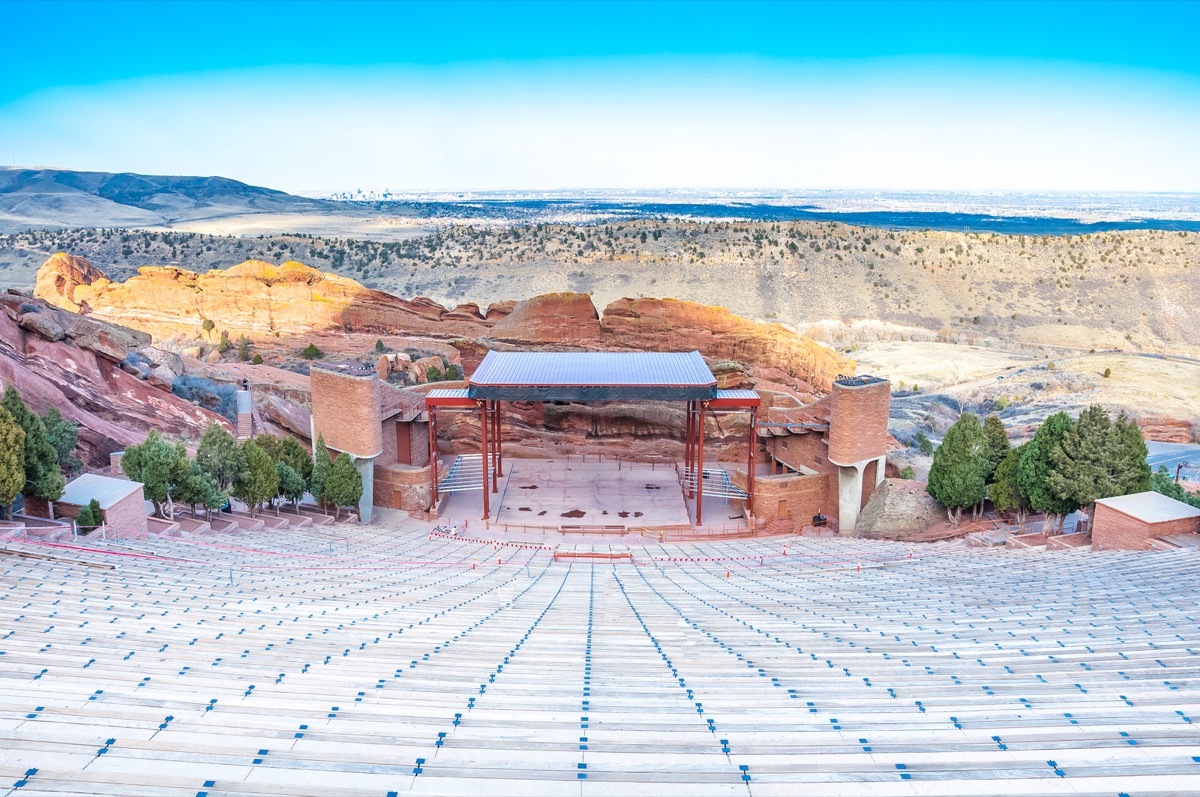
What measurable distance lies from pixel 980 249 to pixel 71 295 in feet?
323

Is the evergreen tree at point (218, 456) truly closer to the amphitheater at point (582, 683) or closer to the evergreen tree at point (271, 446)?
the evergreen tree at point (271, 446)

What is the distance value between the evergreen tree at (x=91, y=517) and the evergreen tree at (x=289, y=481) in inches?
287

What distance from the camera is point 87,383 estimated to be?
33656 mm

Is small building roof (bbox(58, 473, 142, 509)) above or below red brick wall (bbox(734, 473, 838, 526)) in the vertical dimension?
above

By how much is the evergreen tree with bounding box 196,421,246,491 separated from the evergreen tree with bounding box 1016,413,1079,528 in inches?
1019

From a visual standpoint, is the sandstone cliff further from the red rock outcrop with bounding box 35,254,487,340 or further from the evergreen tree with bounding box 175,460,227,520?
the evergreen tree with bounding box 175,460,227,520

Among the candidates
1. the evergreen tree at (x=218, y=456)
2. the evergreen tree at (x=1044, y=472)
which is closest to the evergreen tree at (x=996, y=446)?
the evergreen tree at (x=1044, y=472)

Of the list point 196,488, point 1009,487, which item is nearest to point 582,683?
point 196,488

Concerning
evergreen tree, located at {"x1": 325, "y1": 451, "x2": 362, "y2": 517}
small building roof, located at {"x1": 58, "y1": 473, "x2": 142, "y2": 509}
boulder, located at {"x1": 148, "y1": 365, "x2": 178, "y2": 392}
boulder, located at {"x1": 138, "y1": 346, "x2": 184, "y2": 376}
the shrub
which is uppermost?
boulder, located at {"x1": 138, "y1": 346, "x2": 184, "y2": 376}

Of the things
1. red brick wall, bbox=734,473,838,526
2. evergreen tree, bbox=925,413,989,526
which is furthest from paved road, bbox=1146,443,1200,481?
red brick wall, bbox=734,473,838,526

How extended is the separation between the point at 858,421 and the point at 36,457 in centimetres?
2709

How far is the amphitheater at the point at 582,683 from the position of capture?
8688mm

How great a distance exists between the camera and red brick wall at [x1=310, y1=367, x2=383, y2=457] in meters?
32.8

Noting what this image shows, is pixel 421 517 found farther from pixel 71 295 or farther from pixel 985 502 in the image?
pixel 71 295
